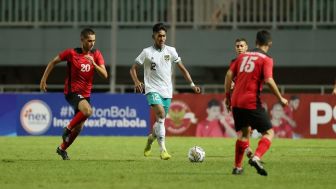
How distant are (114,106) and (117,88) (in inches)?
259

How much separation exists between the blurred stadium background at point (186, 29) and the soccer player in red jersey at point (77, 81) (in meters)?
19.3

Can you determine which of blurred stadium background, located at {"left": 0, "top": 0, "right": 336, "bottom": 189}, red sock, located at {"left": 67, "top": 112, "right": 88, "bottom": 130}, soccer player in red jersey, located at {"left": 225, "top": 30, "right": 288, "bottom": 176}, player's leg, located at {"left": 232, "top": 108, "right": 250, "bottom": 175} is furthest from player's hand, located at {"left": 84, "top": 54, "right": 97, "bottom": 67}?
player's leg, located at {"left": 232, "top": 108, "right": 250, "bottom": 175}

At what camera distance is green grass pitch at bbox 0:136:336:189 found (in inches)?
460

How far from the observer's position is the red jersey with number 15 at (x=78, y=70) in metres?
16.9

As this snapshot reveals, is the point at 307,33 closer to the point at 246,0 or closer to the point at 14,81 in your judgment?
the point at 246,0

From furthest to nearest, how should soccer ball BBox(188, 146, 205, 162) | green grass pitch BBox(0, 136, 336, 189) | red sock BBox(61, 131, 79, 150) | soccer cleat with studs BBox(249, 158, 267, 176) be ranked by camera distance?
red sock BBox(61, 131, 79, 150)
soccer ball BBox(188, 146, 205, 162)
soccer cleat with studs BBox(249, 158, 267, 176)
green grass pitch BBox(0, 136, 336, 189)

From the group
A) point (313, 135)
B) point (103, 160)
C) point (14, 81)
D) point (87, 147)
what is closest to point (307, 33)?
point (313, 135)

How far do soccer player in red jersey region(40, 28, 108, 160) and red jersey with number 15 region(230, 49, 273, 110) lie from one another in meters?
4.03

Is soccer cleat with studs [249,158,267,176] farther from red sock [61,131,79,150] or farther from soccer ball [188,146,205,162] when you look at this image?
red sock [61,131,79,150]

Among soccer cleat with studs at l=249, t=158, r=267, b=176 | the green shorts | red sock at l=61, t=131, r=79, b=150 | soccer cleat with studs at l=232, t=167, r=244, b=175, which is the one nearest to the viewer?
soccer cleat with studs at l=249, t=158, r=267, b=176

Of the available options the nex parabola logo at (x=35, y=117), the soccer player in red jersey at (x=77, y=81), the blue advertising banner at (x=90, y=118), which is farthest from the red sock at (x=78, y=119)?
the nex parabola logo at (x=35, y=117)

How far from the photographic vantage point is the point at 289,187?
1138cm

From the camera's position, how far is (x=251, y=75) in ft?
42.8

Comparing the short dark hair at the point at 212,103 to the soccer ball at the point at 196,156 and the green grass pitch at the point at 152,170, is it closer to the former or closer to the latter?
the green grass pitch at the point at 152,170
